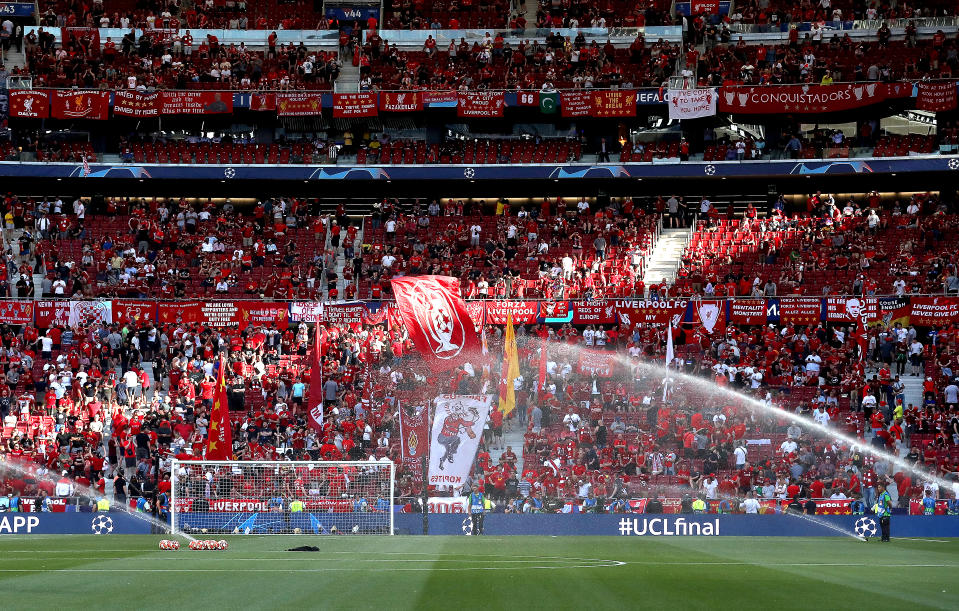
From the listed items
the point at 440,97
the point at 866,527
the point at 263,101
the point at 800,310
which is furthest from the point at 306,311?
the point at 866,527

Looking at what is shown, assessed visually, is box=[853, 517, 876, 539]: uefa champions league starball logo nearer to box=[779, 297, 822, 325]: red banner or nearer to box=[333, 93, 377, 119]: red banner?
box=[779, 297, 822, 325]: red banner

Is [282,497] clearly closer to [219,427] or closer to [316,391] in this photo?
[219,427]

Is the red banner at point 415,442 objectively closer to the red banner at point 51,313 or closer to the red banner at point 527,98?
the red banner at point 51,313

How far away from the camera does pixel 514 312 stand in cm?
4797

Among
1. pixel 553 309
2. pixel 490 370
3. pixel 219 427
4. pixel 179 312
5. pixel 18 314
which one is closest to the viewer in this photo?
pixel 219 427

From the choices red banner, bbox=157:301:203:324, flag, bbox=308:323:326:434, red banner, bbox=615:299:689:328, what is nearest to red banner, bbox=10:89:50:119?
red banner, bbox=157:301:203:324

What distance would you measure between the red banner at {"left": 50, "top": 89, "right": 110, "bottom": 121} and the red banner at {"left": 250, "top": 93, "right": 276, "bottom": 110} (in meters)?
6.76

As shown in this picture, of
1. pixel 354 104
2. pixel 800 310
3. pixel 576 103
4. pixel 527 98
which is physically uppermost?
pixel 527 98

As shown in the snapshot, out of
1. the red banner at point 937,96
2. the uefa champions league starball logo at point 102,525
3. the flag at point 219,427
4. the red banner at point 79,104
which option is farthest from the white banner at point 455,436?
the red banner at point 937,96

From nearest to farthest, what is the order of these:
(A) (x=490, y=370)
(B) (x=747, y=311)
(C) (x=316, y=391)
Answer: (C) (x=316, y=391) < (A) (x=490, y=370) < (B) (x=747, y=311)

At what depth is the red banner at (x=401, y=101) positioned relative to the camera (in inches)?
2207

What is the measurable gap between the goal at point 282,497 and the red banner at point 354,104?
25.5m

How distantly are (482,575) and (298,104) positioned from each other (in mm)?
40749

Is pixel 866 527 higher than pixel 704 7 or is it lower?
lower
